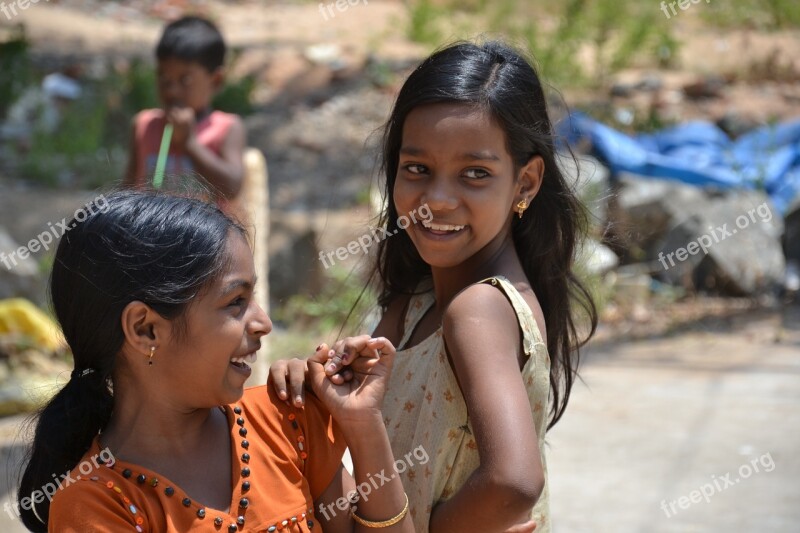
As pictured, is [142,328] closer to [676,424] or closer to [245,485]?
[245,485]

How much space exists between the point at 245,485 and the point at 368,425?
21cm

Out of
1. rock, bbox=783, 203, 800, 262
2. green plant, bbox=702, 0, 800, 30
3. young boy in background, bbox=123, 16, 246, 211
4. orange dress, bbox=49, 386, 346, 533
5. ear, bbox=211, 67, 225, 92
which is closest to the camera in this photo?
orange dress, bbox=49, 386, 346, 533

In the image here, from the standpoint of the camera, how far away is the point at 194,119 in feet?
12.8

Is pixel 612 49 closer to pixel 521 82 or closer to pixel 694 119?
pixel 694 119

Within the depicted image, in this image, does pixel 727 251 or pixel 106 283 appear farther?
pixel 727 251

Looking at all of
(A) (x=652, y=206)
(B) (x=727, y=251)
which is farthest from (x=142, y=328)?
(A) (x=652, y=206)

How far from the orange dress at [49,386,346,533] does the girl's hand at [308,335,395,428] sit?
0.09 metres

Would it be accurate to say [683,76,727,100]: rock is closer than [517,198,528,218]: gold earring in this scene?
No

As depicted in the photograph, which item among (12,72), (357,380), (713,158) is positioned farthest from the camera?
(12,72)

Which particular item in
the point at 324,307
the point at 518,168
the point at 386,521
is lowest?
the point at 324,307

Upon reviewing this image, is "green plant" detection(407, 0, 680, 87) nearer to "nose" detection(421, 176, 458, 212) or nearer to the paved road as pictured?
the paved road

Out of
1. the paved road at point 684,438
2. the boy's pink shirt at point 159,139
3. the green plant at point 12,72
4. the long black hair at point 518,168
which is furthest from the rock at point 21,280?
the long black hair at point 518,168

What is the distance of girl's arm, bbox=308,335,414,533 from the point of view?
63.2 inches

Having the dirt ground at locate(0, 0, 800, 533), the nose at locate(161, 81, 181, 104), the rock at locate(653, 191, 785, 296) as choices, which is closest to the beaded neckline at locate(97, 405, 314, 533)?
the dirt ground at locate(0, 0, 800, 533)
